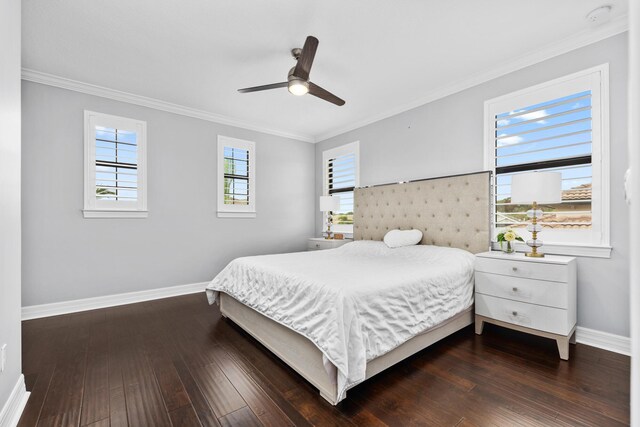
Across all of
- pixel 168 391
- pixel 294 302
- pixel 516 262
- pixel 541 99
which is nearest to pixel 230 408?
pixel 168 391

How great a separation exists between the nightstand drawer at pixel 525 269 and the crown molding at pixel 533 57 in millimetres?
1928

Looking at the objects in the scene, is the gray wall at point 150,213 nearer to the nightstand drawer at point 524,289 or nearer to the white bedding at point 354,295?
the white bedding at point 354,295

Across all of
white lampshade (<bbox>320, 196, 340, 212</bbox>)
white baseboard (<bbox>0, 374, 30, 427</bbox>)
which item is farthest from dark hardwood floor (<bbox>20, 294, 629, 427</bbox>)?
white lampshade (<bbox>320, 196, 340, 212</bbox>)

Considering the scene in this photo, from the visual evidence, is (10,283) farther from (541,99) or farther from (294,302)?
(541,99)

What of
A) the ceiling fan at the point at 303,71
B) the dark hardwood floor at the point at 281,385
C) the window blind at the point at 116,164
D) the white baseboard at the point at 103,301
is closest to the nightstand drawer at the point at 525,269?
the dark hardwood floor at the point at 281,385

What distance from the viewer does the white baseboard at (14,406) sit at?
154 cm

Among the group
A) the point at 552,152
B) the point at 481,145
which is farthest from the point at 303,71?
the point at 552,152

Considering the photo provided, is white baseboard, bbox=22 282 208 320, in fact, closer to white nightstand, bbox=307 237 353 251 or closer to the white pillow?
white nightstand, bbox=307 237 353 251

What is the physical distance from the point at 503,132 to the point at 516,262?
1.41 metres

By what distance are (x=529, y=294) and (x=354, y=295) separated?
62.7 inches

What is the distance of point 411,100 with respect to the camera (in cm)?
392

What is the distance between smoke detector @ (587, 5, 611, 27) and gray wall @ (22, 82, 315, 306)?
403 centimetres

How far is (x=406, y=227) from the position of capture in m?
3.87

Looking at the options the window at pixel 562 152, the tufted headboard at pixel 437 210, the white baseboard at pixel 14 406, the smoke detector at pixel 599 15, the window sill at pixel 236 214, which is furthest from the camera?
the window sill at pixel 236 214
